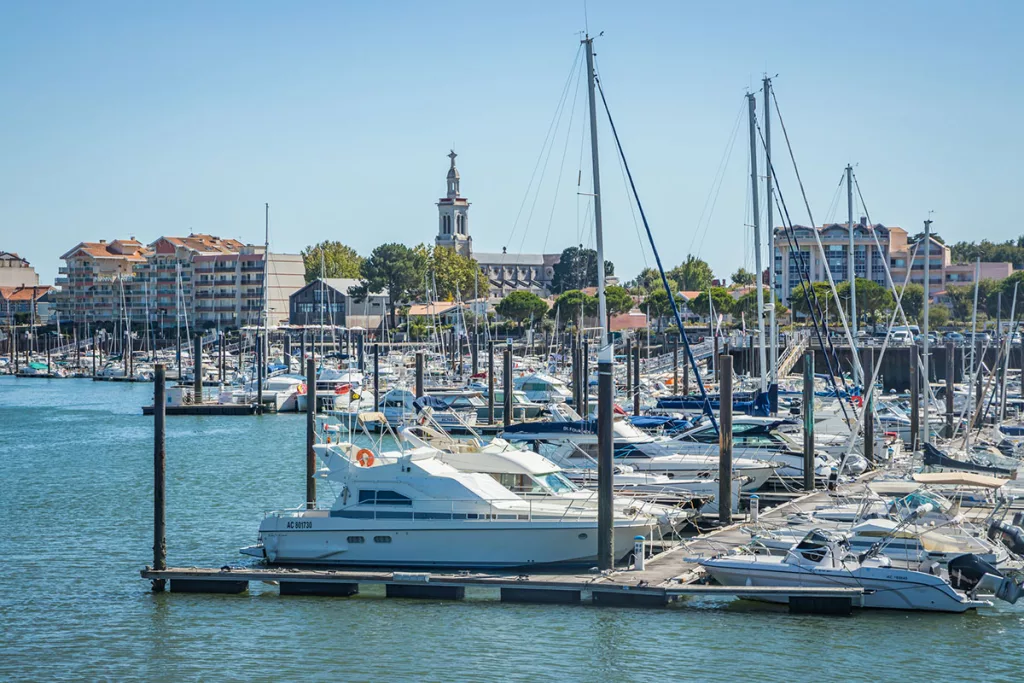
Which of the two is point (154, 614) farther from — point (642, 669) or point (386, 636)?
point (642, 669)

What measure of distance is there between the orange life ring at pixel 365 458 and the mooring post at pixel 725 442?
7.94 metres

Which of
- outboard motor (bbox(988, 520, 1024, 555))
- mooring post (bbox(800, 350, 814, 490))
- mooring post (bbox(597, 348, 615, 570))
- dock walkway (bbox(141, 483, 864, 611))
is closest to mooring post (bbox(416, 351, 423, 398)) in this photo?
mooring post (bbox(800, 350, 814, 490))

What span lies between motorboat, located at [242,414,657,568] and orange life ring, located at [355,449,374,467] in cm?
4

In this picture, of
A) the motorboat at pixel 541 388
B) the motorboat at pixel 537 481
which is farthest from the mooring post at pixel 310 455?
the motorboat at pixel 541 388

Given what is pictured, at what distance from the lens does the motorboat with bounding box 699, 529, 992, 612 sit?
24.8m

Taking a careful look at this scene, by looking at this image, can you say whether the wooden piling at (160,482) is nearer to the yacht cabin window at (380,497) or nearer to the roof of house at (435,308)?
the yacht cabin window at (380,497)

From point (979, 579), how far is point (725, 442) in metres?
7.22

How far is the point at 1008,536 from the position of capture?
89.6 feet

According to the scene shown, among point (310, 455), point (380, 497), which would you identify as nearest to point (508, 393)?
point (310, 455)

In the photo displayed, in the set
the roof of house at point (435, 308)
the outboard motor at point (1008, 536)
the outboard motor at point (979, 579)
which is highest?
the roof of house at point (435, 308)

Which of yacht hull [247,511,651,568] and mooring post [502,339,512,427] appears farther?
mooring post [502,339,512,427]

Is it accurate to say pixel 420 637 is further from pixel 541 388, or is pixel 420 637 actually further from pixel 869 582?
pixel 541 388

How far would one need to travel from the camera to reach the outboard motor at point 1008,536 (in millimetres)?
27172

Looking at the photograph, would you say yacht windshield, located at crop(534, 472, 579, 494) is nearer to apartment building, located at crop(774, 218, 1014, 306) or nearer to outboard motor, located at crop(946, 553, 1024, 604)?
outboard motor, located at crop(946, 553, 1024, 604)
